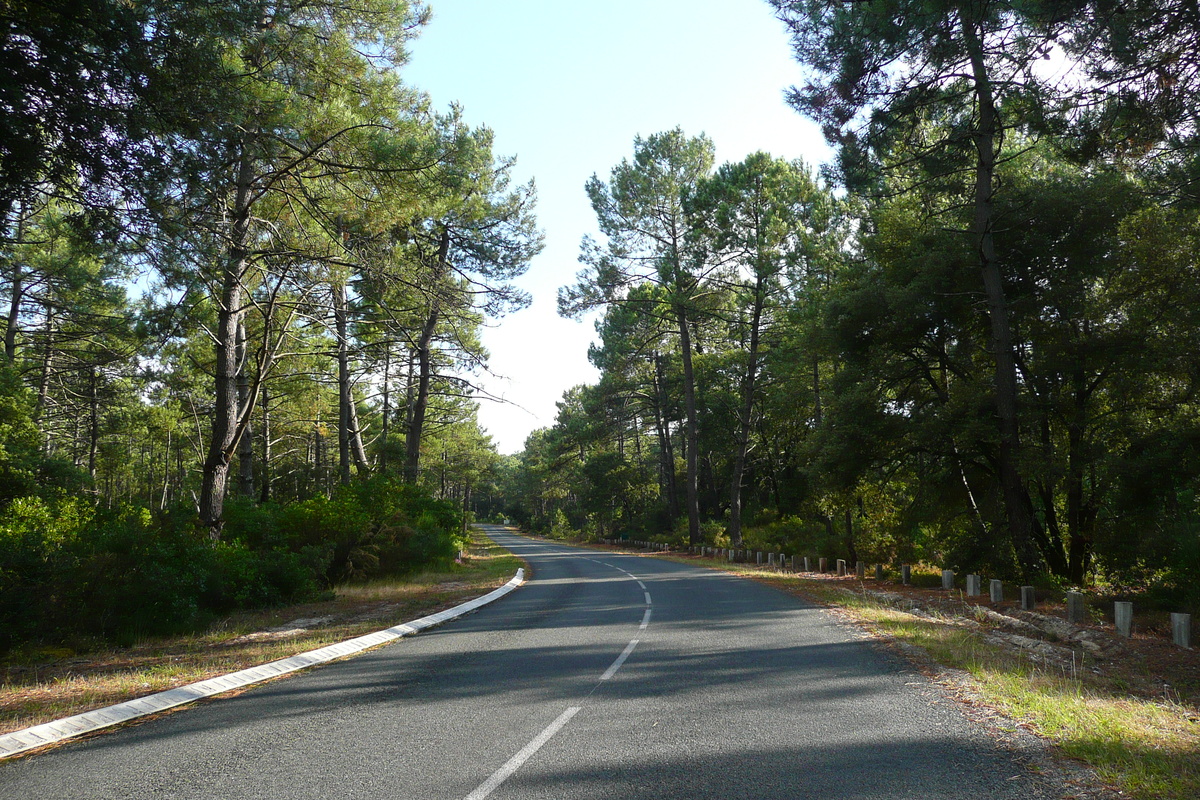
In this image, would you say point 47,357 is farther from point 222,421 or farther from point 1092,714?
point 1092,714

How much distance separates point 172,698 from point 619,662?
4.49 metres

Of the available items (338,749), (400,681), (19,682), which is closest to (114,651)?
(19,682)

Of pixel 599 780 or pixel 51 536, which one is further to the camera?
pixel 51 536

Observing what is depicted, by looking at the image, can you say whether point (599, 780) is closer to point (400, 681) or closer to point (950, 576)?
point (400, 681)

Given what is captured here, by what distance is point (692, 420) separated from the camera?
3403 centimetres

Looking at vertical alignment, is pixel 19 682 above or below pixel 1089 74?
below

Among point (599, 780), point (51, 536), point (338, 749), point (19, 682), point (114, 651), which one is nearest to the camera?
point (599, 780)

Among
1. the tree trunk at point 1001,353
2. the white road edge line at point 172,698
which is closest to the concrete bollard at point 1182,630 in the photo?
the tree trunk at point 1001,353

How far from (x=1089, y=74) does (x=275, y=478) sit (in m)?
32.8

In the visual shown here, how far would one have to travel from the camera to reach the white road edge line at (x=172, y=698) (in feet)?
17.8

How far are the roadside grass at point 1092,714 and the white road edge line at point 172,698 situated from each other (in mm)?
7147

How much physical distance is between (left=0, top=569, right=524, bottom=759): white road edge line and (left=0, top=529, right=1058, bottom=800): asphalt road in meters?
0.26

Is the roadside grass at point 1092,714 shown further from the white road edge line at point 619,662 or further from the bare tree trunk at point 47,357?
the bare tree trunk at point 47,357

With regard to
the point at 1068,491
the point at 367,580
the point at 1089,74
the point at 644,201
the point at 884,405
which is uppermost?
the point at 644,201
